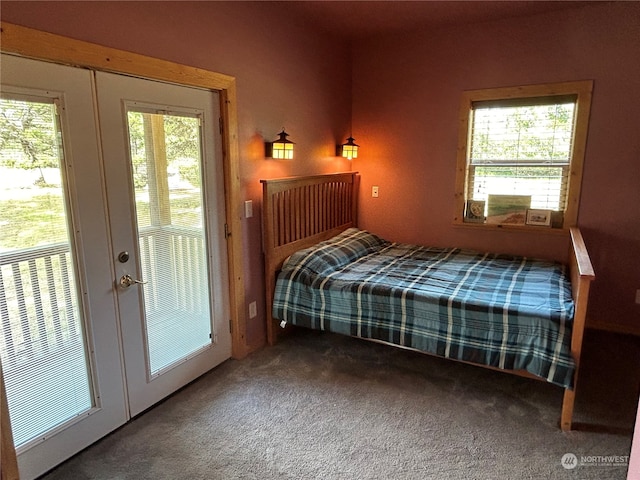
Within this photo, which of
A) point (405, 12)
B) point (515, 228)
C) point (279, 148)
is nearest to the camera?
point (279, 148)

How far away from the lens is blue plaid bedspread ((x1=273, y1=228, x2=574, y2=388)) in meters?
2.24

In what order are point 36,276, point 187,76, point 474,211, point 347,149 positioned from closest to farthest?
1. point 36,276
2. point 187,76
3. point 474,211
4. point 347,149

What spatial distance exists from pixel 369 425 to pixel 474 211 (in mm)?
2320

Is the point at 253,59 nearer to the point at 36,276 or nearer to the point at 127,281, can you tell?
the point at 127,281

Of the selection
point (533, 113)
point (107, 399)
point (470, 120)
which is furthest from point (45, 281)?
point (533, 113)

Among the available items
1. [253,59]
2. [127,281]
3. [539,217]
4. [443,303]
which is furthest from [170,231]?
[539,217]

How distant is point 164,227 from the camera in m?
2.35

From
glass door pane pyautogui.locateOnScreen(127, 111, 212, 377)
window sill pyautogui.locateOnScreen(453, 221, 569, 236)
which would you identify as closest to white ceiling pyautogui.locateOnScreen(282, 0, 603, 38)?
glass door pane pyautogui.locateOnScreen(127, 111, 212, 377)

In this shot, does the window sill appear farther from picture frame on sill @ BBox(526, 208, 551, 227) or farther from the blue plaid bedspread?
the blue plaid bedspread

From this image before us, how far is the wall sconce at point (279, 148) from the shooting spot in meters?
2.98

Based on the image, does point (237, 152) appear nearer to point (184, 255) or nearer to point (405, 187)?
point (184, 255)

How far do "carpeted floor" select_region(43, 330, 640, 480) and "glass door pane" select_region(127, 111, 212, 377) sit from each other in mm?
373

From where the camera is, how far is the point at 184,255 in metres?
2.50

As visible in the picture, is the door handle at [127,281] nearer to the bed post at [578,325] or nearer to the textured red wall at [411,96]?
the textured red wall at [411,96]
